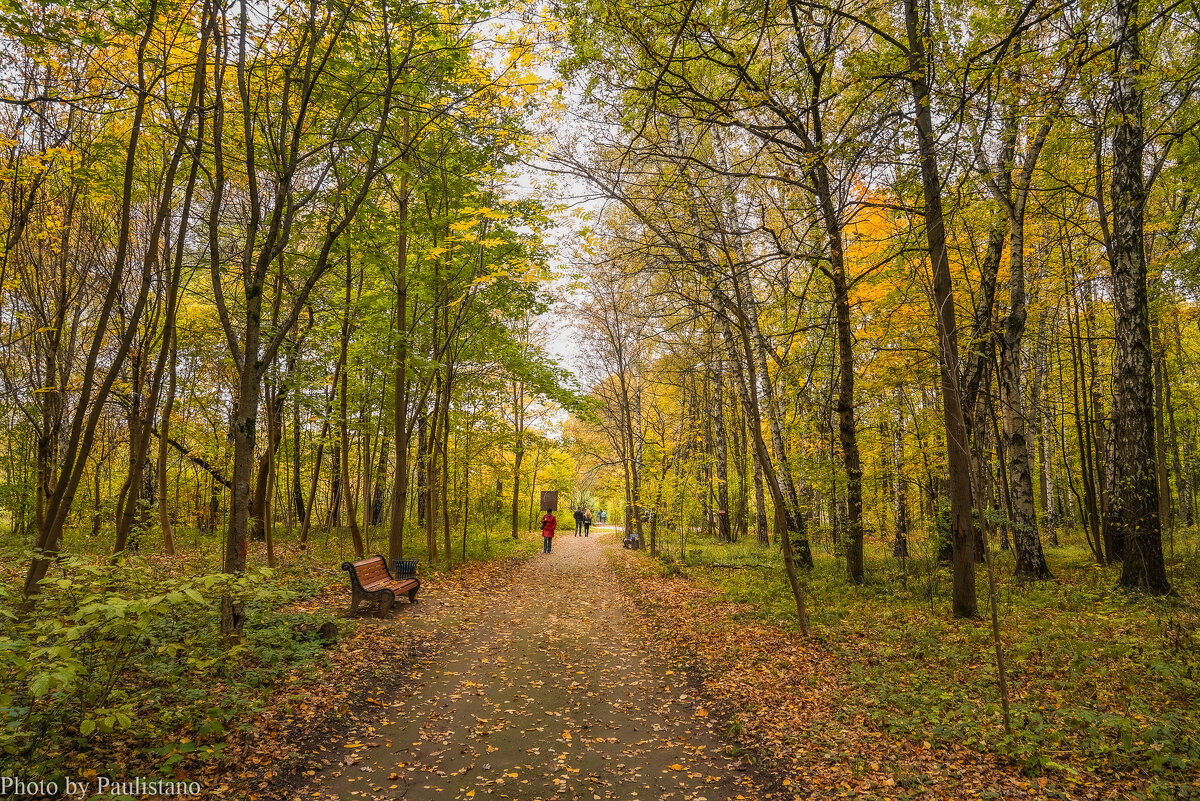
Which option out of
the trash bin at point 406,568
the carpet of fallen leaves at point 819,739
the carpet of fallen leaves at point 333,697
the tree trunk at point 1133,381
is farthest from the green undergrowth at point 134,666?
the tree trunk at point 1133,381

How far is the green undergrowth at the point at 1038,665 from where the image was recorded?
3916 millimetres

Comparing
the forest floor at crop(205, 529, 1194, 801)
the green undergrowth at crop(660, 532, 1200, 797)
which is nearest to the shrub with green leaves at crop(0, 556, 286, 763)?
the forest floor at crop(205, 529, 1194, 801)

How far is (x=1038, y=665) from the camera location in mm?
5434

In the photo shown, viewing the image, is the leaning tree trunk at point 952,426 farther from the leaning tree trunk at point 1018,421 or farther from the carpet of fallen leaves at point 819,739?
the leaning tree trunk at point 1018,421

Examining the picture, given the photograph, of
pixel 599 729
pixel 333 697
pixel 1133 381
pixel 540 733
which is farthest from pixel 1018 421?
pixel 333 697

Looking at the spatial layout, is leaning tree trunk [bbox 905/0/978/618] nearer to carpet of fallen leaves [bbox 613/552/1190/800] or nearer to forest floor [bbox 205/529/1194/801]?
carpet of fallen leaves [bbox 613/552/1190/800]

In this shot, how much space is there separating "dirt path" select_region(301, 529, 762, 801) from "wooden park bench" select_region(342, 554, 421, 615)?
17.7 inches

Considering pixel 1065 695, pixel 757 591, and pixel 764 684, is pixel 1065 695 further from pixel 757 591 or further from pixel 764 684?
pixel 757 591

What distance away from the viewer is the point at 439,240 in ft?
40.8

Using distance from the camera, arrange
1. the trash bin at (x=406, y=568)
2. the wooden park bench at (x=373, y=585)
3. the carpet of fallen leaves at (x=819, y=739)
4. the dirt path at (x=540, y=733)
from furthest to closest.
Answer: the trash bin at (x=406, y=568)
the wooden park bench at (x=373, y=585)
the dirt path at (x=540, y=733)
the carpet of fallen leaves at (x=819, y=739)

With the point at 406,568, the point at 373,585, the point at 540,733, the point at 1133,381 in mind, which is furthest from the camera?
the point at 406,568

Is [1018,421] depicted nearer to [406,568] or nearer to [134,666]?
[406,568]

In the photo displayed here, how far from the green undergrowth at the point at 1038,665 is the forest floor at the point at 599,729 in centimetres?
18

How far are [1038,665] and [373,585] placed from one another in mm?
8716
